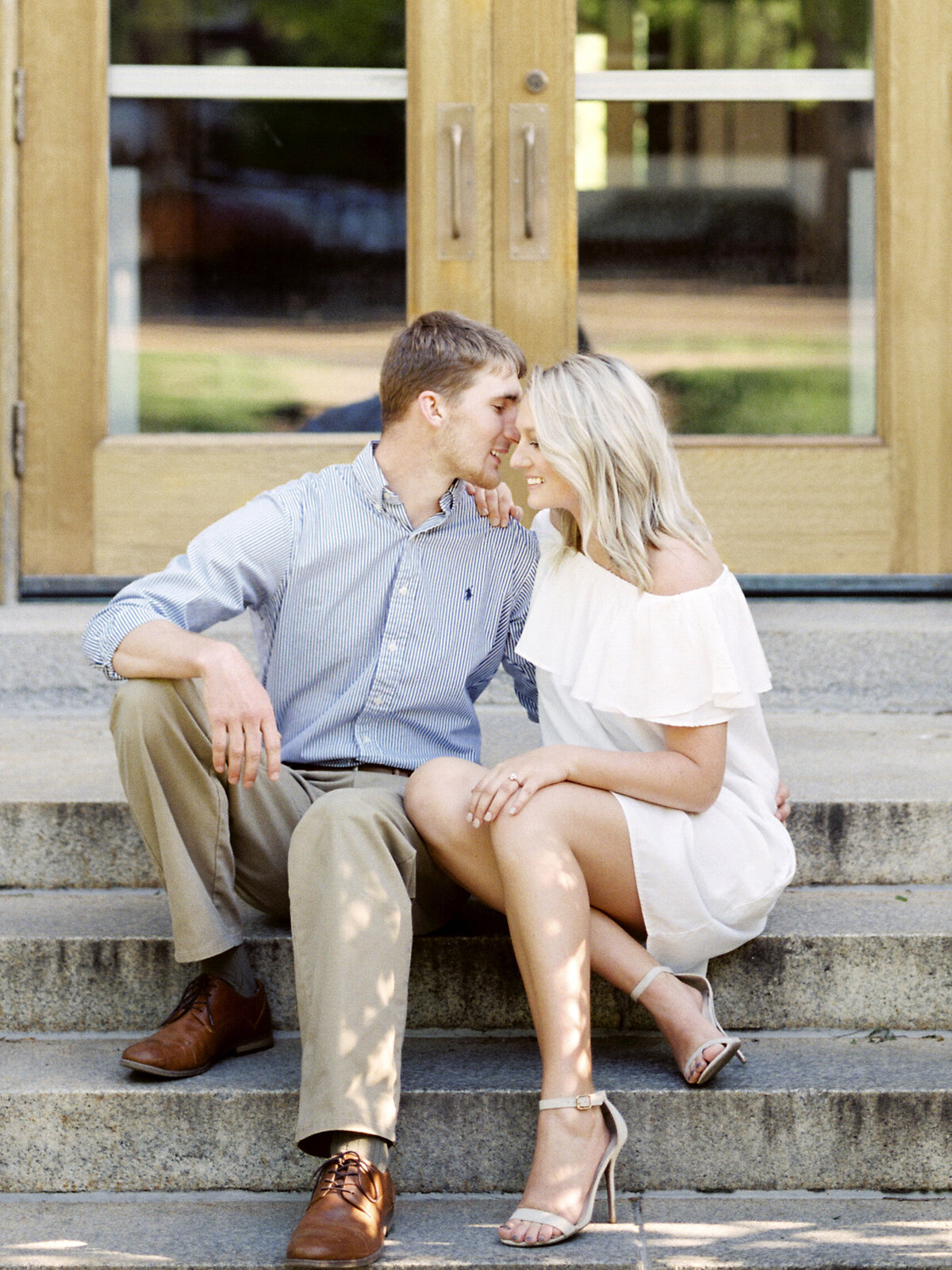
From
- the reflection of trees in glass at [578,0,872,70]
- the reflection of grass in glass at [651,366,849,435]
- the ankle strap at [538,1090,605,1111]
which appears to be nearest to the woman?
the ankle strap at [538,1090,605,1111]

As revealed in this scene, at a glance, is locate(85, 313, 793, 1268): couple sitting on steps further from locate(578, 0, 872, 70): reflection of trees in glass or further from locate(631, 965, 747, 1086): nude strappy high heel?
locate(578, 0, 872, 70): reflection of trees in glass

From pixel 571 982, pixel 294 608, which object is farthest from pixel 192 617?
pixel 571 982

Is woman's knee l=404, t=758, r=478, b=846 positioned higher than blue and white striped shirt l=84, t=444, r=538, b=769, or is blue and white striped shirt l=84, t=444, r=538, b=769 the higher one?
blue and white striped shirt l=84, t=444, r=538, b=769

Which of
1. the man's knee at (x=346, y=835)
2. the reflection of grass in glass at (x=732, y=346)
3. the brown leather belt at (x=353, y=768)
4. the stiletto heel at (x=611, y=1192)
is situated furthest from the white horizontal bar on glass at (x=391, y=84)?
the stiletto heel at (x=611, y=1192)

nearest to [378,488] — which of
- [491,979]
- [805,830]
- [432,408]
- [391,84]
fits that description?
[432,408]

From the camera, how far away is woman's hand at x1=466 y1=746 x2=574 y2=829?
7.07ft

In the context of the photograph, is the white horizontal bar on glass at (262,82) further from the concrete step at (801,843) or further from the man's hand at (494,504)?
the concrete step at (801,843)

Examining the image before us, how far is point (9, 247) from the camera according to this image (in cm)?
374

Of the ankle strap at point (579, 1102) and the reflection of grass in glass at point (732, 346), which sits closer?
the ankle strap at point (579, 1102)

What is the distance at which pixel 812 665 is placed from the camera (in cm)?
354

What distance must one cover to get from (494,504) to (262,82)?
2002 mm

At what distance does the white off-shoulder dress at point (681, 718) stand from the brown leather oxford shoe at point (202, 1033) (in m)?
0.68

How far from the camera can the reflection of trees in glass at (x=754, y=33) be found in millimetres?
3918

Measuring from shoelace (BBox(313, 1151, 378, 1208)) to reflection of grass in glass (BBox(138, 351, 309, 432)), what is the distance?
8.14 feet
